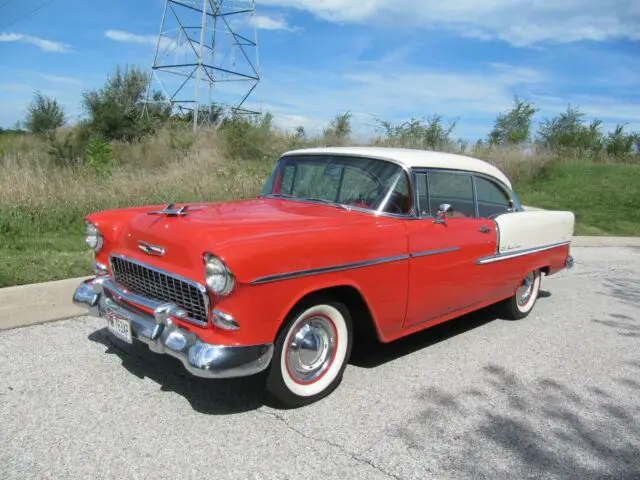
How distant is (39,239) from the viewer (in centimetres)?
726

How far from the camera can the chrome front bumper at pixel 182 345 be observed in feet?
8.90

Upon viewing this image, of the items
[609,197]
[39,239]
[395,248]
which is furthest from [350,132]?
[395,248]

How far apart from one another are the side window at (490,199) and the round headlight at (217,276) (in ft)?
8.95

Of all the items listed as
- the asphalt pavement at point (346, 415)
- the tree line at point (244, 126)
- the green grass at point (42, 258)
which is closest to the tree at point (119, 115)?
the tree line at point (244, 126)

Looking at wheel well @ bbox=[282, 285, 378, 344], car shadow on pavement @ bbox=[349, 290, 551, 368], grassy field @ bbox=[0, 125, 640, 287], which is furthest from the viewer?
grassy field @ bbox=[0, 125, 640, 287]

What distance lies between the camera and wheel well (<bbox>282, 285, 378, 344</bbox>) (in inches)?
124

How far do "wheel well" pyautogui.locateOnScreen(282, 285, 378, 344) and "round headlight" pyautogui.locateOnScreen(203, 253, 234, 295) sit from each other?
19.5 inches

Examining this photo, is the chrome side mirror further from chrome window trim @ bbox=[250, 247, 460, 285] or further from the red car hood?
the red car hood

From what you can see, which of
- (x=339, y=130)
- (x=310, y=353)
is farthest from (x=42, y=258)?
(x=339, y=130)

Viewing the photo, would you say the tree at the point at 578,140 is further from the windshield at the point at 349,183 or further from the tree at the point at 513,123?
the windshield at the point at 349,183

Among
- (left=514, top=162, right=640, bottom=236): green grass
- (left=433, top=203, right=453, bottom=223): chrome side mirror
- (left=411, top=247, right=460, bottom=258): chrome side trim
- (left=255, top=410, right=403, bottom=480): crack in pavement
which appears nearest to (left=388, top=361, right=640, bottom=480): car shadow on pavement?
(left=255, top=410, right=403, bottom=480): crack in pavement

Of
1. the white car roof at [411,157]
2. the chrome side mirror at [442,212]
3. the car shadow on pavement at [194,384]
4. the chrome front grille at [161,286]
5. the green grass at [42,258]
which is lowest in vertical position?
the car shadow on pavement at [194,384]

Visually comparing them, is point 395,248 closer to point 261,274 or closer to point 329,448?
point 261,274

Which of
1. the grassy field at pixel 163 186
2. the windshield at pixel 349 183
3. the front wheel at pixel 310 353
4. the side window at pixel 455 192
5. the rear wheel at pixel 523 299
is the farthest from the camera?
the grassy field at pixel 163 186
